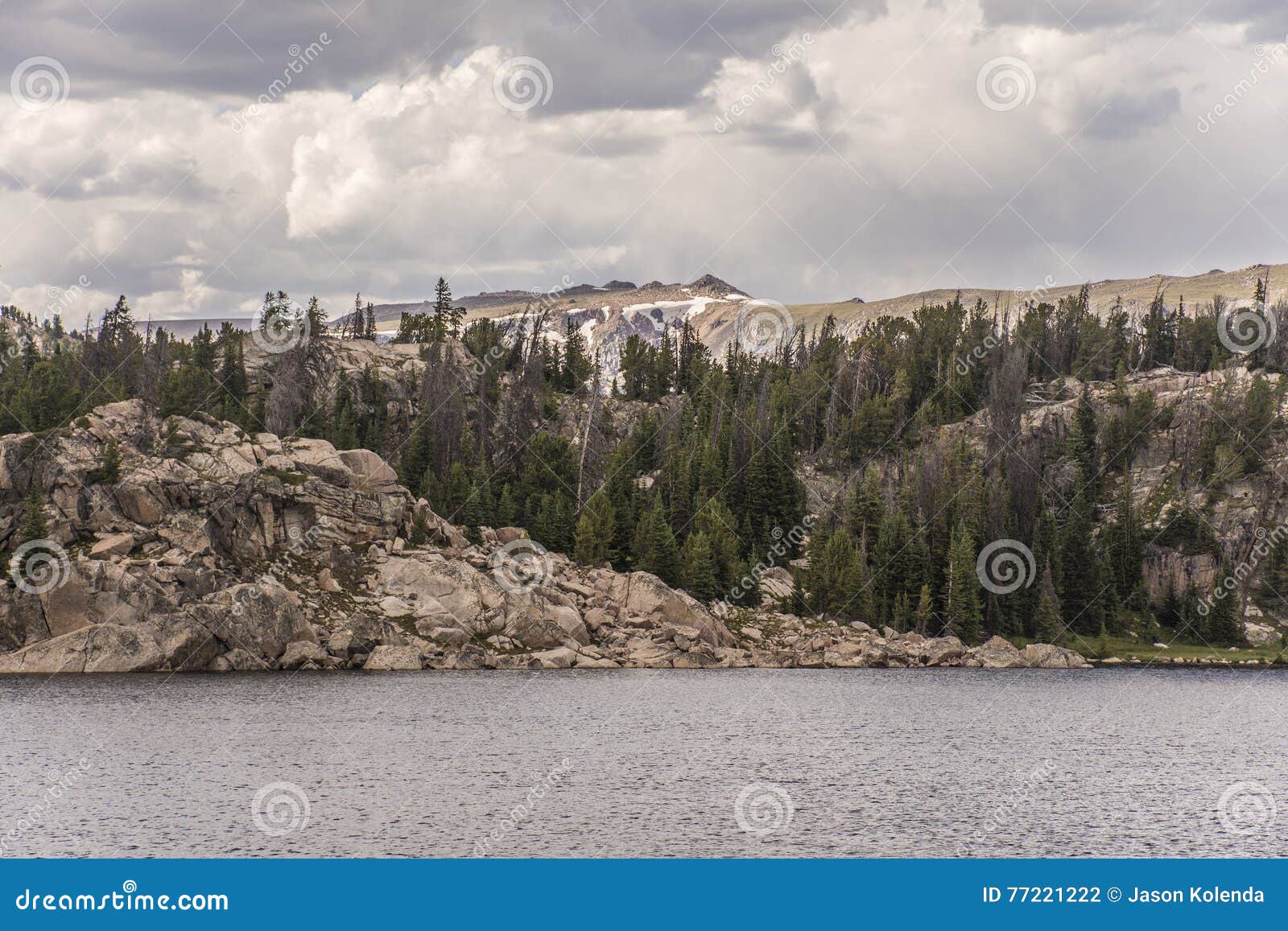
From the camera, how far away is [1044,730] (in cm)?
7544

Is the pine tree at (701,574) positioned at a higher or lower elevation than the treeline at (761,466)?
lower

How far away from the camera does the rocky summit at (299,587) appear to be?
96.4m

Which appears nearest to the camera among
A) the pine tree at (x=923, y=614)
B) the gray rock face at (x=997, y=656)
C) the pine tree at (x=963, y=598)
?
the gray rock face at (x=997, y=656)

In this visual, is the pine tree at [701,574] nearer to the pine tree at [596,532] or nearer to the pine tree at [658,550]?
the pine tree at [658,550]

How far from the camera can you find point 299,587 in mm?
108000

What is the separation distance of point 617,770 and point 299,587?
192 ft

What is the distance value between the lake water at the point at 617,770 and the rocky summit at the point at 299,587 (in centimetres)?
672

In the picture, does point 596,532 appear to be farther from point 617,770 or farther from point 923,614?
point 617,770

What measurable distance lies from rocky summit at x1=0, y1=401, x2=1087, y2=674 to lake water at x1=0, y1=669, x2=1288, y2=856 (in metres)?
6.72

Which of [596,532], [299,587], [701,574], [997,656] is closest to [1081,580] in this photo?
[997,656]

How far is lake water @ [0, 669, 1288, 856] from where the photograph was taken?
→ 4353 centimetres

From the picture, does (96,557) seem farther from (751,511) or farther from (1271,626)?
(1271,626)

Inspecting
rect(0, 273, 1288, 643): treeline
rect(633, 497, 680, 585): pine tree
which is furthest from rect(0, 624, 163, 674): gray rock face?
rect(633, 497, 680, 585): pine tree

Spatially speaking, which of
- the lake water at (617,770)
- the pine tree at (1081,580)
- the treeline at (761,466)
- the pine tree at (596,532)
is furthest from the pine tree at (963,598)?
the pine tree at (596,532)
